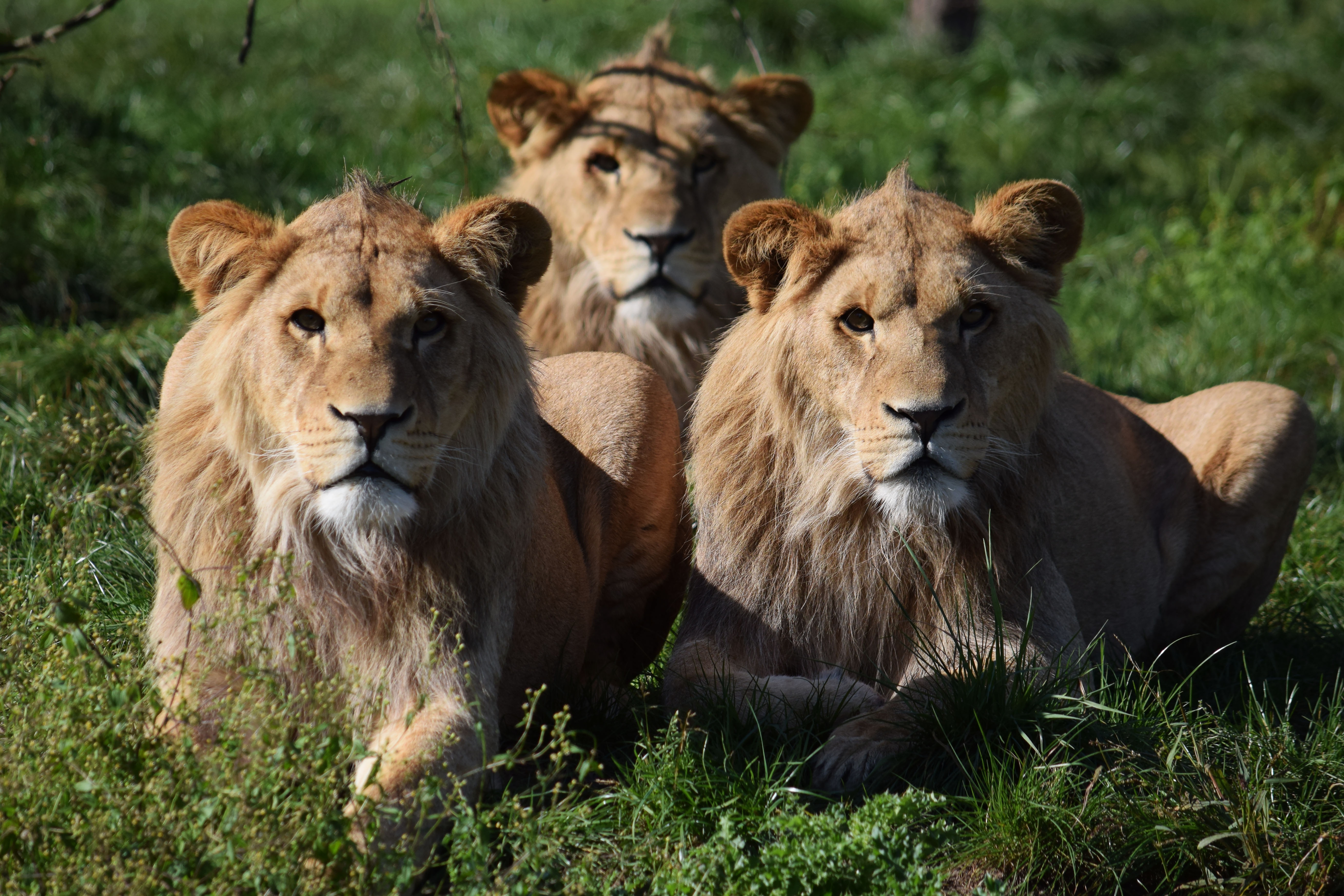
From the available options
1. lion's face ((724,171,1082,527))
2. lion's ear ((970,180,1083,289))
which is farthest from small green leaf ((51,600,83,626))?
lion's ear ((970,180,1083,289))

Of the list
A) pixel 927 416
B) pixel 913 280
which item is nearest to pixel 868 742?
pixel 927 416

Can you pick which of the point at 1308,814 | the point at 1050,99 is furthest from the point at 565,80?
the point at 1050,99

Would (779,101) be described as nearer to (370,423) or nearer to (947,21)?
(370,423)

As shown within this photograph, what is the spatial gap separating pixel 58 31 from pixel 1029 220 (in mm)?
3253

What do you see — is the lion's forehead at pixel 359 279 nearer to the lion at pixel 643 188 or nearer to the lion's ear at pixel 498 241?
the lion's ear at pixel 498 241

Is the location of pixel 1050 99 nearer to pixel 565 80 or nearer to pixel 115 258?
pixel 565 80

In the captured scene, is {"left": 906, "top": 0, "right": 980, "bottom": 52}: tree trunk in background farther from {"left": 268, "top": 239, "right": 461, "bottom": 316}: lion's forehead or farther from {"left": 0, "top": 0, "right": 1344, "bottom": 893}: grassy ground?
{"left": 268, "top": 239, "right": 461, "bottom": 316}: lion's forehead

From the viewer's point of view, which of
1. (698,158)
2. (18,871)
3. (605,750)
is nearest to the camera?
(18,871)

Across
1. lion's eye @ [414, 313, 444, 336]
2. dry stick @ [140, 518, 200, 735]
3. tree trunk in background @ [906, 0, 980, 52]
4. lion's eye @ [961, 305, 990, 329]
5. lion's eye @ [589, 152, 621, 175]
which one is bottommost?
dry stick @ [140, 518, 200, 735]

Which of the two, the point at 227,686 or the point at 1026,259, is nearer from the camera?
the point at 227,686

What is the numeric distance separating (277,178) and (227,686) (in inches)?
212

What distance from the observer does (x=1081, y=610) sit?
14.9 feet

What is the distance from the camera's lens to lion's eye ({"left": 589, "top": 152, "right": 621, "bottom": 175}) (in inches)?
234

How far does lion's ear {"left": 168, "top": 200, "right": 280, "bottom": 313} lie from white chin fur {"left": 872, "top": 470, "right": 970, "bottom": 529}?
5.51 ft
